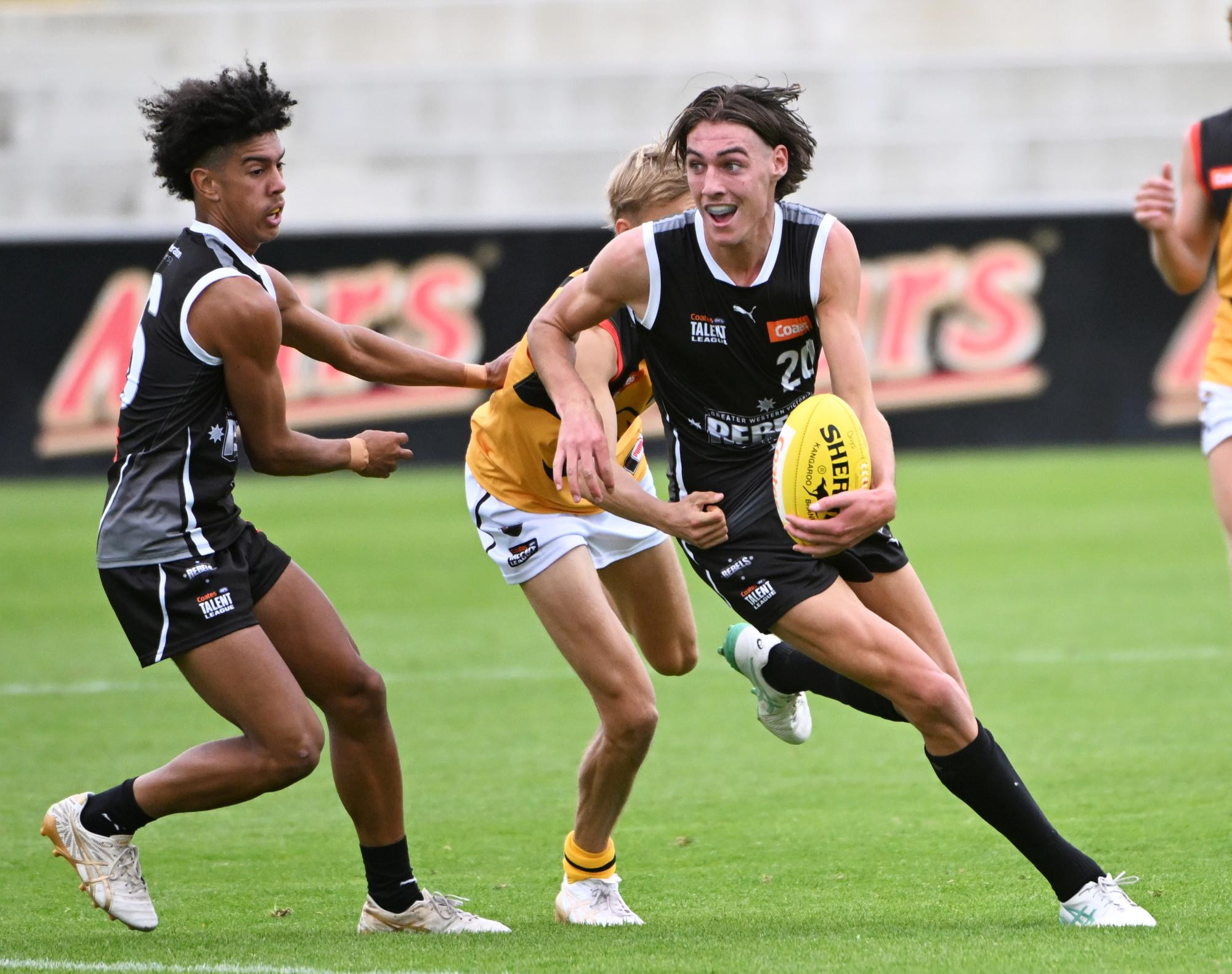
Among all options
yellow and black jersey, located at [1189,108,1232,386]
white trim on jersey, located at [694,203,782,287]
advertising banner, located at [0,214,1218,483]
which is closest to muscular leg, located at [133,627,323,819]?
white trim on jersey, located at [694,203,782,287]

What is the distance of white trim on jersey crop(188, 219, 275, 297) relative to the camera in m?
4.95

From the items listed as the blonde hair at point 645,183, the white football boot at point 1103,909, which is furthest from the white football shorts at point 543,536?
the white football boot at point 1103,909

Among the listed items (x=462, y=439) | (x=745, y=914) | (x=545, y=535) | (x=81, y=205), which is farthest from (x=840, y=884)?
(x=81, y=205)

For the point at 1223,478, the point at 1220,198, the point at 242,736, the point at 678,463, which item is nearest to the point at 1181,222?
the point at 1220,198

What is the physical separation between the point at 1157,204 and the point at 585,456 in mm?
2246

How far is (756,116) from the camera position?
4.87 meters

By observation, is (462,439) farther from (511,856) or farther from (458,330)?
(511,856)

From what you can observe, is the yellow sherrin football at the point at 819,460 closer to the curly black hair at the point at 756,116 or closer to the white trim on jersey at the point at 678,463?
the white trim on jersey at the point at 678,463

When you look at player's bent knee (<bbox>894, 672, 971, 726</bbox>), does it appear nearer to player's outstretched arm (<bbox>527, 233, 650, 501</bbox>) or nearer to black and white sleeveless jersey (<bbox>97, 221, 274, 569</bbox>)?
player's outstretched arm (<bbox>527, 233, 650, 501</bbox>)

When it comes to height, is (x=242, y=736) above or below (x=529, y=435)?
below

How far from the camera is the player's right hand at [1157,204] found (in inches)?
224

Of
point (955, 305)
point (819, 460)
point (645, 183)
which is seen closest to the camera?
point (819, 460)

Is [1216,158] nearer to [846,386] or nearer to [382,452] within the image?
[846,386]

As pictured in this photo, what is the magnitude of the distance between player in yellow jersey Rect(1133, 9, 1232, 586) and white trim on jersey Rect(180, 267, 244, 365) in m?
3.06
